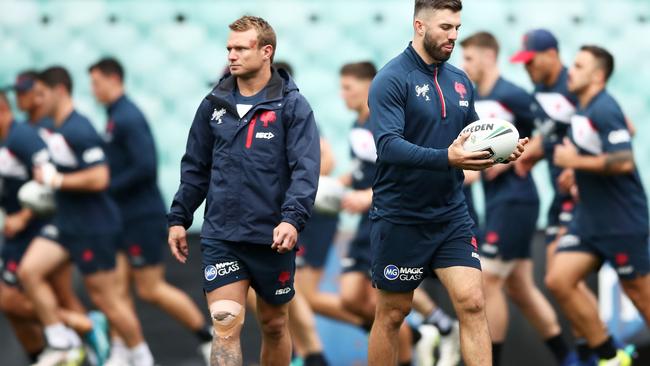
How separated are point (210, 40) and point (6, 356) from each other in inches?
133

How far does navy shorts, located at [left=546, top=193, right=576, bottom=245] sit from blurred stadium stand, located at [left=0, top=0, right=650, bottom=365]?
163 centimetres

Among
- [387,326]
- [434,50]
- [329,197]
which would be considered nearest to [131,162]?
[329,197]

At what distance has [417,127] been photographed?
7.75 meters

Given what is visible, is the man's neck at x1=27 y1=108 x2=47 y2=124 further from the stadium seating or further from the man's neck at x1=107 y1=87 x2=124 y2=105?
the stadium seating

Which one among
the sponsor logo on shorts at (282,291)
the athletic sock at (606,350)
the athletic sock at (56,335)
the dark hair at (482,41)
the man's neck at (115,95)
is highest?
the dark hair at (482,41)

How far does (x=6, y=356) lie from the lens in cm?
1261

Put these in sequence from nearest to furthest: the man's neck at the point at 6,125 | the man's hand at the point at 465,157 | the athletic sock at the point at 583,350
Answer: the man's hand at the point at 465,157, the athletic sock at the point at 583,350, the man's neck at the point at 6,125

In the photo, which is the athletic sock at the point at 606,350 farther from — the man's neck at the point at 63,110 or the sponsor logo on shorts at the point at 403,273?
the man's neck at the point at 63,110

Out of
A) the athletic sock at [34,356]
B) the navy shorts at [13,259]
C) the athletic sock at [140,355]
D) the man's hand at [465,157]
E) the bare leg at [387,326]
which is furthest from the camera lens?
the athletic sock at [34,356]

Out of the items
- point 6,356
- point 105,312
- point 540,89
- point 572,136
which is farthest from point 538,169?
point 6,356

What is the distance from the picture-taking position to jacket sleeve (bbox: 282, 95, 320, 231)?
7613 millimetres

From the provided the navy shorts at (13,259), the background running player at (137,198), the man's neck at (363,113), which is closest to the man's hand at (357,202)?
the man's neck at (363,113)

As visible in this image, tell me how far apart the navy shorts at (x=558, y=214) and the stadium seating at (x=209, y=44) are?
1633 millimetres

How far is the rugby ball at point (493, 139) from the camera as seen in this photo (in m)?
7.17
